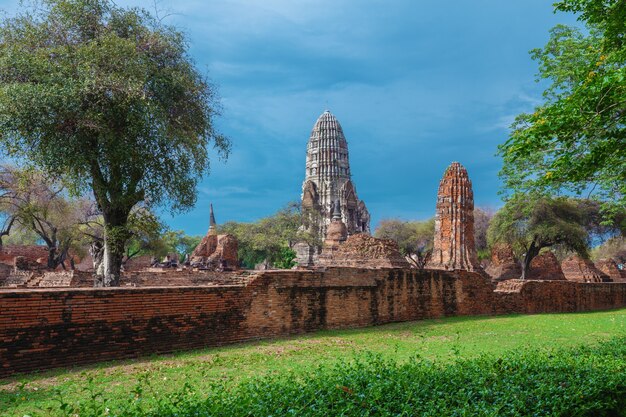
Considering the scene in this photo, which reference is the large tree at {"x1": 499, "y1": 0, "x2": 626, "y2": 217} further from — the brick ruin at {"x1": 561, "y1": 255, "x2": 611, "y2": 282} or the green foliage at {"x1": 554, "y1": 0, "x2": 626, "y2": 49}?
the brick ruin at {"x1": 561, "y1": 255, "x2": 611, "y2": 282}

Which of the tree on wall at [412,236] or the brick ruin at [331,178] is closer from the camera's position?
the tree on wall at [412,236]

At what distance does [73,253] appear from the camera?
35.4 meters

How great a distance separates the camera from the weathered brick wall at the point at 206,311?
7.15 metres

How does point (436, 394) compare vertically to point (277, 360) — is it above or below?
above

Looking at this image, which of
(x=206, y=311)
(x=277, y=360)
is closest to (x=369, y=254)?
(x=206, y=311)

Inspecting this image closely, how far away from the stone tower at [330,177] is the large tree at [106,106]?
51727 millimetres

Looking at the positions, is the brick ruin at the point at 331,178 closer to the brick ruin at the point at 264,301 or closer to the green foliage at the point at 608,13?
the brick ruin at the point at 264,301

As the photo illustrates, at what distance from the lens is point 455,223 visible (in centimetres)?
2116

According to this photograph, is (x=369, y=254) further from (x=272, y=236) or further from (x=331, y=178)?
(x=331, y=178)

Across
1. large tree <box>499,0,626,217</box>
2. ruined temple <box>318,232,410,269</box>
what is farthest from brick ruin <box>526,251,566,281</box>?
large tree <box>499,0,626,217</box>

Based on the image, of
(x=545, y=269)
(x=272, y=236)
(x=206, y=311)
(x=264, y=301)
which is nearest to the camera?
(x=206, y=311)

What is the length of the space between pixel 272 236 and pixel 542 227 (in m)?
25.6

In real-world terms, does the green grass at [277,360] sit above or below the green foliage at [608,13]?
below

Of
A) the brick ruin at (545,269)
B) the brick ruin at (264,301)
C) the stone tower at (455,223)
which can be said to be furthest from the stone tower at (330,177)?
the brick ruin at (264,301)
